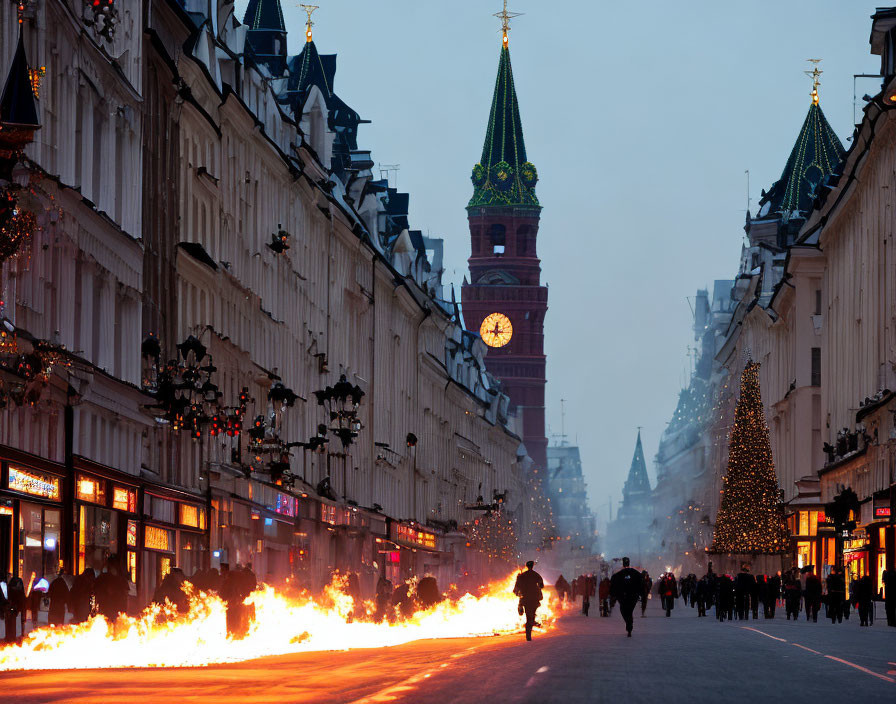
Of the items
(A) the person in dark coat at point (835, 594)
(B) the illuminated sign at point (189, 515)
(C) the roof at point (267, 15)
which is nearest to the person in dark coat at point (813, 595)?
(A) the person in dark coat at point (835, 594)

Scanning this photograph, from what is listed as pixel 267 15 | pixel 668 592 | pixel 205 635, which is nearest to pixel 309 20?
pixel 267 15

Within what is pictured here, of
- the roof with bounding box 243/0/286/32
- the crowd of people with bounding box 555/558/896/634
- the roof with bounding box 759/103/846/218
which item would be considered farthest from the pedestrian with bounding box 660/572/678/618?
the roof with bounding box 759/103/846/218

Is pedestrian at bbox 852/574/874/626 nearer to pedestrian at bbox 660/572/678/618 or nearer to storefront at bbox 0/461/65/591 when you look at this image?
pedestrian at bbox 660/572/678/618

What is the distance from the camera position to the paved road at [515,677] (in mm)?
18234

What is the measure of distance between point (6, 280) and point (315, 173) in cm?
3958

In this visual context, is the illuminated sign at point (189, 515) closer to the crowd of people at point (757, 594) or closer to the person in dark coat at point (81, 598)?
the crowd of people at point (757, 594)

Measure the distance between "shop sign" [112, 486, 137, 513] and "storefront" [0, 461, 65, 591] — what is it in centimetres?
429

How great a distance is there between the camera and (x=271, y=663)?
1009 inches

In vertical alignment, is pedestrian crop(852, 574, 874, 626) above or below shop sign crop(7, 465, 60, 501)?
below

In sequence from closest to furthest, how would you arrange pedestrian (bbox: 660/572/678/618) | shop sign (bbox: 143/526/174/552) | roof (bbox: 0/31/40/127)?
roof (bbox: 0/31/40/127) < shop sign (bbox: 143/526/174/552) < pedestrian (bbox: 660/572/678/618)

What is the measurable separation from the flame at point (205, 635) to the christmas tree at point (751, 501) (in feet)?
140

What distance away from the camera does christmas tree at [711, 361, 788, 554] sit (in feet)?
286

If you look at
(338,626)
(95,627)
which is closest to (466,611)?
(338,626)

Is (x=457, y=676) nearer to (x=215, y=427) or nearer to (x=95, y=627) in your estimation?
(x=95, y=627)
